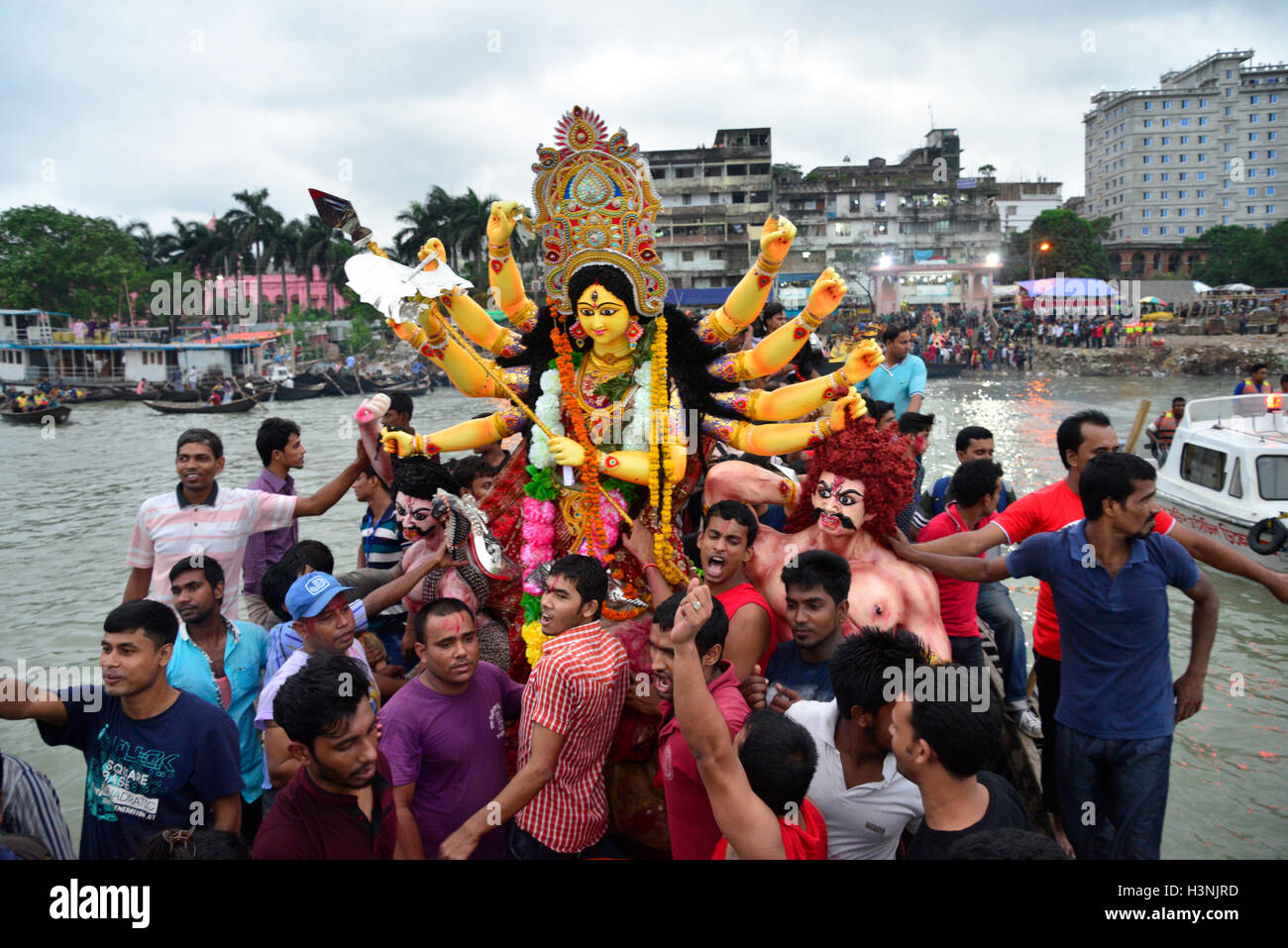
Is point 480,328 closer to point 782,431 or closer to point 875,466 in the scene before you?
point 782,431

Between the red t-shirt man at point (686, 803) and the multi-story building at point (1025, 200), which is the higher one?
the multi-story building at point (1025, 200)

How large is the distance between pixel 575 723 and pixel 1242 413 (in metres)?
11.3

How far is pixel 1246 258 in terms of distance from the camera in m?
58.0

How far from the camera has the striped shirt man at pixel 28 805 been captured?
2.71 metres

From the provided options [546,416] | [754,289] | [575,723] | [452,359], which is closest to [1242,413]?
[754,289]

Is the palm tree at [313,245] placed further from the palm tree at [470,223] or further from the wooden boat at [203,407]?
the wooden boat at [203,407]

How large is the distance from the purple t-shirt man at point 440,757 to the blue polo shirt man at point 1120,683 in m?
2.37

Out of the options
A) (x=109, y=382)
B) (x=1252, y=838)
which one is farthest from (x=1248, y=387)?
(x=109, y=382)

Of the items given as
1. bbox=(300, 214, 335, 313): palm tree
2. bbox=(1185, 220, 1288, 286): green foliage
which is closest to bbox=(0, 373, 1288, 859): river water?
bbox=(300, 214, 335, 313): palm tree

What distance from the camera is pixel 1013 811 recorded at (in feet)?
8.28

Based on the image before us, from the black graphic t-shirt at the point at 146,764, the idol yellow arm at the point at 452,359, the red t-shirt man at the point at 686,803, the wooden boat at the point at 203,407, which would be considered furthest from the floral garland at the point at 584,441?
the wooden boat at the point at 203,407

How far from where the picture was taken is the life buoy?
27.7 ft

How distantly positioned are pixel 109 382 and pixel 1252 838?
50003 mm
